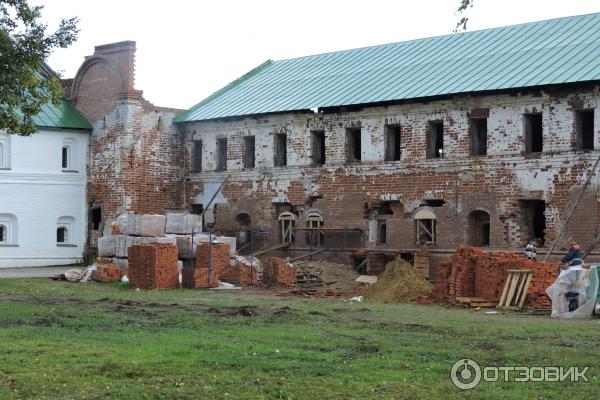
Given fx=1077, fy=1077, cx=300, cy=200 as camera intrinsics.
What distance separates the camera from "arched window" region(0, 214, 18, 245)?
39031mm

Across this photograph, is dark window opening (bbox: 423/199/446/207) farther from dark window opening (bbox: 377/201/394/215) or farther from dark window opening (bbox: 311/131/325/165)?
dark window opening (bbox: 311/131/325/165)

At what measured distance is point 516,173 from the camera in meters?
31.1

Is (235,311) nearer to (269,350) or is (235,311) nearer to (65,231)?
(269,350)

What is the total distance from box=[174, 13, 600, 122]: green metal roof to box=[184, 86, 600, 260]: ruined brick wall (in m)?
0.48

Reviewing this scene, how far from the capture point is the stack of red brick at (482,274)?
23.5 meters

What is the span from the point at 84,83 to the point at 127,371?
2996 centimetres

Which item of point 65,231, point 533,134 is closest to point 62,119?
point 65,231

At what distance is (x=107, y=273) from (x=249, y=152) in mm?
9491

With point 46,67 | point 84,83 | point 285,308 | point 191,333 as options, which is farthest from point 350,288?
point 46,67

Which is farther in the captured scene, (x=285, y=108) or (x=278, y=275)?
(x=285, y=108)

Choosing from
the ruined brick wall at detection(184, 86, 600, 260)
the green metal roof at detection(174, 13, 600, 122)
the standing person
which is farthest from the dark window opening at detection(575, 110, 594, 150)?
the standing person

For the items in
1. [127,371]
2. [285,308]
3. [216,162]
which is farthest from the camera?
[216,162]

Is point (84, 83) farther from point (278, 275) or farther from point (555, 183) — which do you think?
point (555, 183)

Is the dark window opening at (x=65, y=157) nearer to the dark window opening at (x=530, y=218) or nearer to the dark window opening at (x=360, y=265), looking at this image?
the dark window opening at (x=360, y=265)
